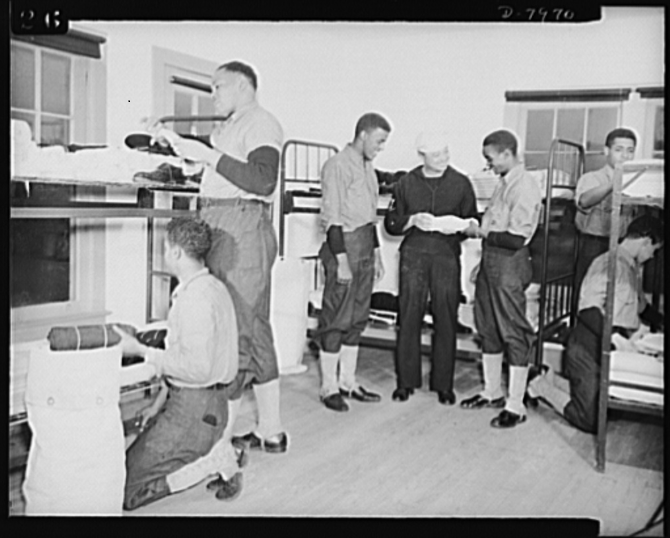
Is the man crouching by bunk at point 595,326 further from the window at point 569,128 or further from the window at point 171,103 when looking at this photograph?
the window at point 171,103

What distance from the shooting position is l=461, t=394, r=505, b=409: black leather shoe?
2217 millimetres

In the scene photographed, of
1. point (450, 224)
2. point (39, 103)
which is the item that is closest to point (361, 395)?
point (450, 224)

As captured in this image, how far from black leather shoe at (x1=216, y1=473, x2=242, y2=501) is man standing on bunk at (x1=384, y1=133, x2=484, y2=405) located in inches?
20.3

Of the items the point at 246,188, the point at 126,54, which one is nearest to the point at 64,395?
the point at 246,188

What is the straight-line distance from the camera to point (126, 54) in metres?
2.12

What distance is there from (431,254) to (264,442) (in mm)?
720

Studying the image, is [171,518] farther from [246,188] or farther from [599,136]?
[599,136]

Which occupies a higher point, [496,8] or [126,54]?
[496,8]

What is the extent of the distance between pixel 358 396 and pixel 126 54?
117 cm

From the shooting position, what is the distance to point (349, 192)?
7.21 ft

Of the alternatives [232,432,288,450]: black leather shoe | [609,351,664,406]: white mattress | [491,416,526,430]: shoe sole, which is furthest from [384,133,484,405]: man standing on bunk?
[609,351,664,406]: white mattress

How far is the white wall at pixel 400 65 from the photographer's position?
83.7 inches

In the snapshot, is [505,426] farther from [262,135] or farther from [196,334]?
[262,135]

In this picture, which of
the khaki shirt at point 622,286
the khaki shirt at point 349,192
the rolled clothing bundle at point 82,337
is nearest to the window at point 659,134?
the khaki shirt at point 622,286
